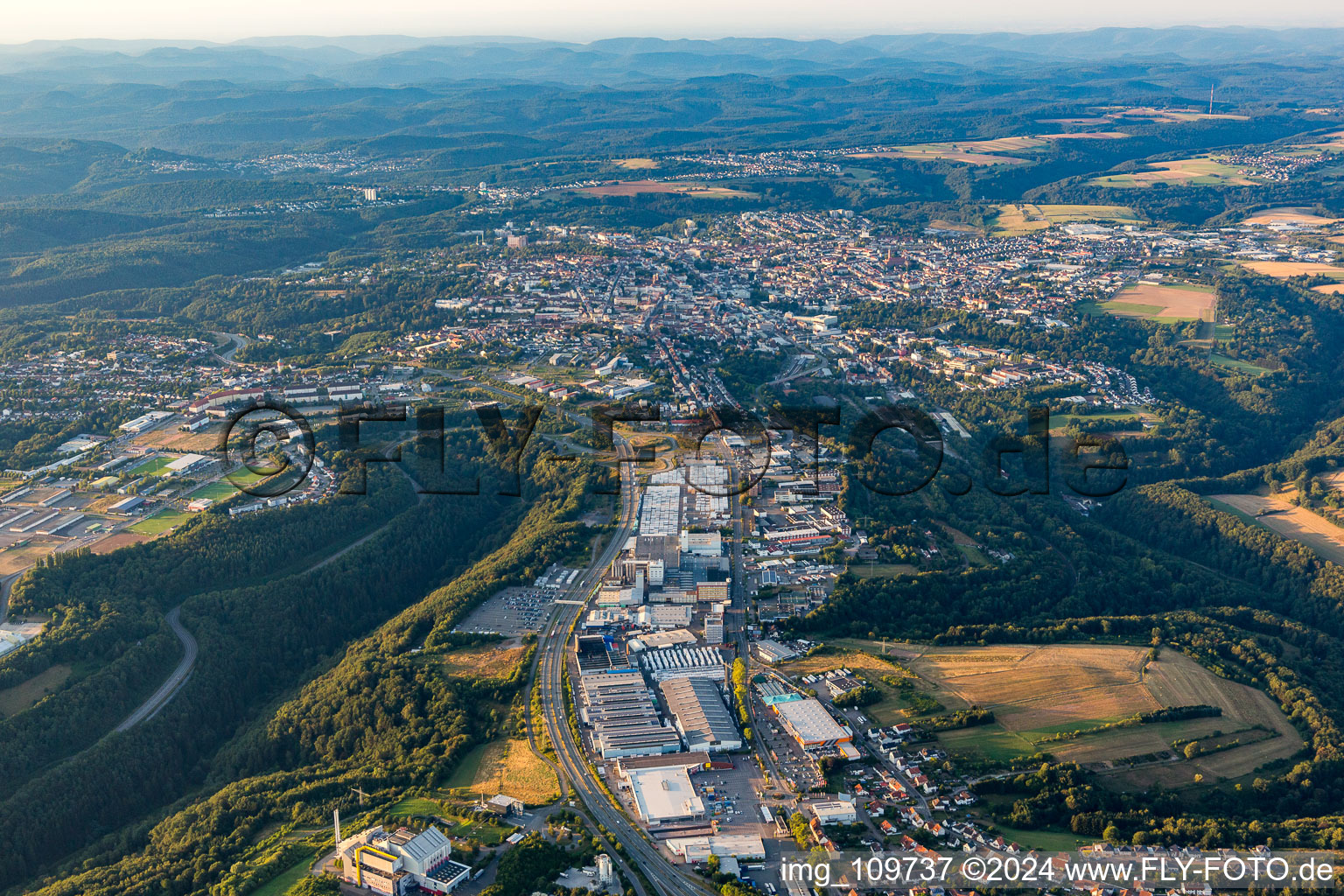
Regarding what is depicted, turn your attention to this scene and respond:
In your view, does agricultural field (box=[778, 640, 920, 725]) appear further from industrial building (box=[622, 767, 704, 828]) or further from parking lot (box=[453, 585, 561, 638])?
parking lot (box=[453, 585, 561, 638])

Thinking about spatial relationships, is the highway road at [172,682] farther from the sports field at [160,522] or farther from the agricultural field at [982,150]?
the agricultural field at [982,150]

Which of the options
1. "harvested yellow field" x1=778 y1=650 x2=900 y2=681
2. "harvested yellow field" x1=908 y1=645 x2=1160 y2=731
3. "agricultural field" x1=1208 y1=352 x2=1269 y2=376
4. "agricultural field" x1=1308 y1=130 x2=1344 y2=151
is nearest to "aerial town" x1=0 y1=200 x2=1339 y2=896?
"harvested yellow field" x1=778 y1=650 x2=900 y2=681

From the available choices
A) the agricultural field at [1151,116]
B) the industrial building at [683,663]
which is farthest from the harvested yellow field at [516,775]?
the agricultural field at [1151,116]

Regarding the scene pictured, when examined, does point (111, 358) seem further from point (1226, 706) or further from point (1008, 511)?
point (1226, 706)

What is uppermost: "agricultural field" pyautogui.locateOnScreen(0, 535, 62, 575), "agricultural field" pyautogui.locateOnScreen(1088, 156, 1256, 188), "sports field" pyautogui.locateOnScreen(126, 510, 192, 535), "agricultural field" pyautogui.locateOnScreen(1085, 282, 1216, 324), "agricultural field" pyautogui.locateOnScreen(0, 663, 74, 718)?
"agricultural field" pyautogui.locateOnScreen(1088, 156, 1256, 188)

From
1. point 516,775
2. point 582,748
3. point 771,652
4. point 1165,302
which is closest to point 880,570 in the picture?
point 771,652
